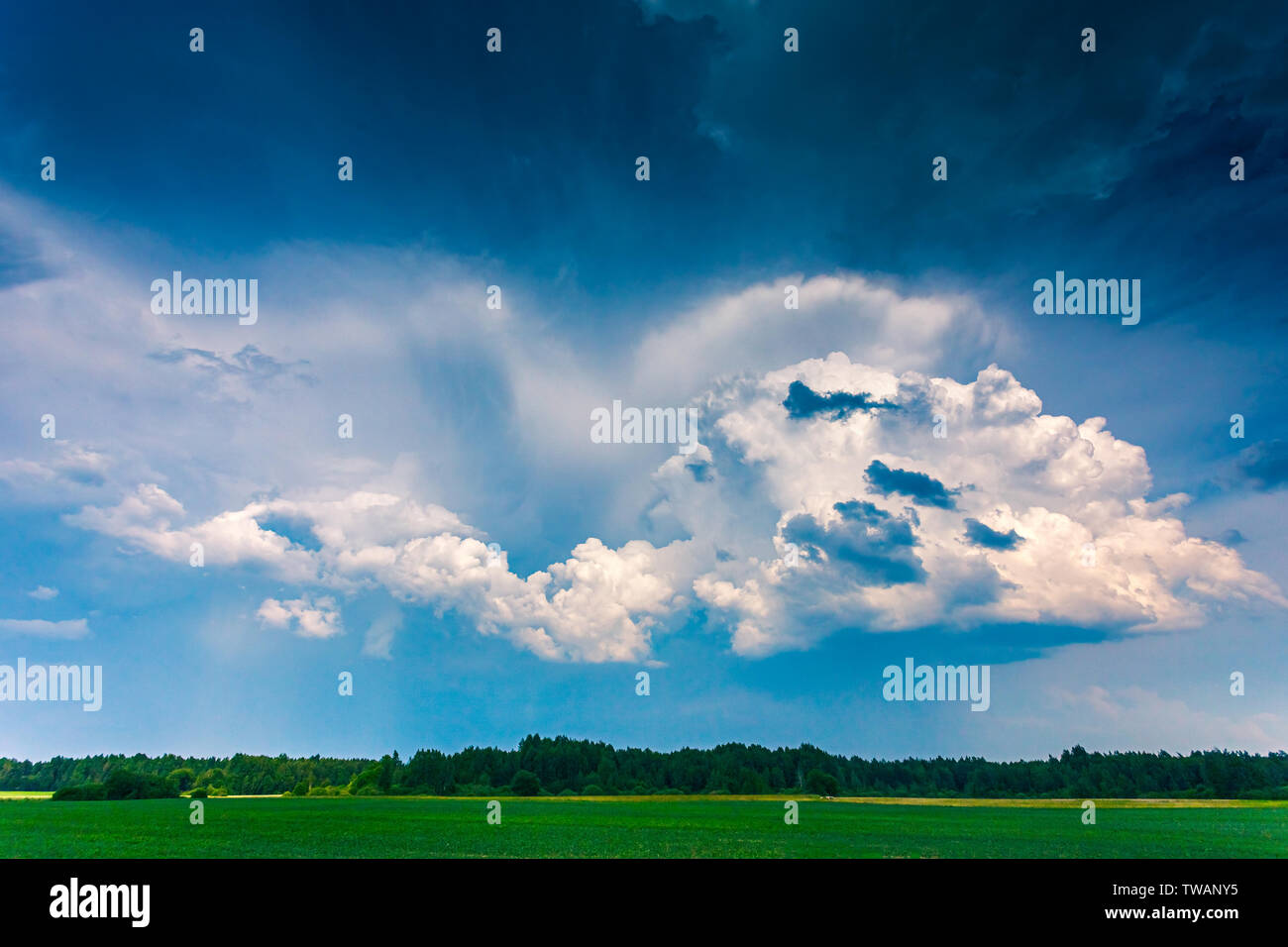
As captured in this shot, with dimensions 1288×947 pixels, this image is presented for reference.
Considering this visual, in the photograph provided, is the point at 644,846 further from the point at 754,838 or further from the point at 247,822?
the point at 247,822

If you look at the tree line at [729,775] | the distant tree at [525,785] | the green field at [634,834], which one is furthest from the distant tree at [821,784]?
the green field at [634,834]

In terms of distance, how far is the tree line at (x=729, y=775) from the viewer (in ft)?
518

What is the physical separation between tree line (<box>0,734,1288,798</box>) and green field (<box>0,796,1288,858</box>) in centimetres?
6428

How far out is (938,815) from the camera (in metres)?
98.6

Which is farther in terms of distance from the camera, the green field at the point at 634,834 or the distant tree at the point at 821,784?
the distant tree at the point at 821,784

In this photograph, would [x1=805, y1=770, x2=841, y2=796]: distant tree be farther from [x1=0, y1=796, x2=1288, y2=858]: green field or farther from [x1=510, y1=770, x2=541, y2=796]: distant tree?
[x1=0, y1=796, x2=1288, y2=858]: green field

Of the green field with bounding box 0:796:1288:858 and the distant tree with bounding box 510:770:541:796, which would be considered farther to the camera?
the distant tree with bounding box 510:770:541:796

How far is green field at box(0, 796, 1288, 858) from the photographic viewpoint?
174ft

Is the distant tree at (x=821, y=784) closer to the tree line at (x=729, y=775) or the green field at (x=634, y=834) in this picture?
the tree line at (x=729, y=775)

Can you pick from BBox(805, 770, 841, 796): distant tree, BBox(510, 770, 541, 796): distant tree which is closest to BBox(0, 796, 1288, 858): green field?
BBox(510, 770, 541, 796): distant tree

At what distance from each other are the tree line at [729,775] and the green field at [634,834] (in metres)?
64.3

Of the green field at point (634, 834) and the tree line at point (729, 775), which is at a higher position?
the green field at point (634, 834)
